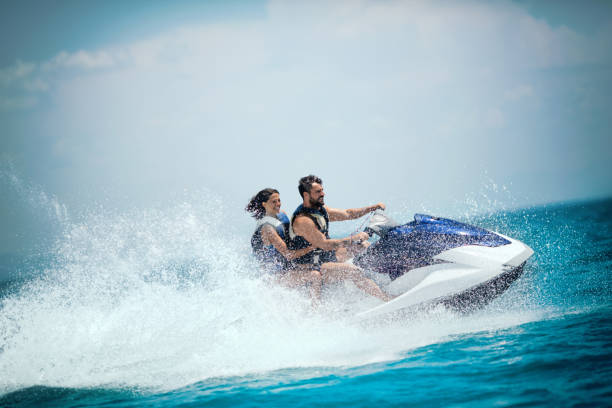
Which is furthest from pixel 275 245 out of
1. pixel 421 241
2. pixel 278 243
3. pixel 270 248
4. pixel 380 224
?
pixel 421 241

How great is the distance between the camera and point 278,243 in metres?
3.96

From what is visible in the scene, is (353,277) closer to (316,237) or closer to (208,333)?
(316,237)

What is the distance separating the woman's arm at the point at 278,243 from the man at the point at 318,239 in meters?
0.04

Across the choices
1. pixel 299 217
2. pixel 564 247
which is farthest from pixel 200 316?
pixel 564 247

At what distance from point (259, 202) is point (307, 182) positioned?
2.13 feet

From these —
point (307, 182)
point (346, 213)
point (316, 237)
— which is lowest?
point (316, 237)

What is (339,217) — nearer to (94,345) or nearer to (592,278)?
(94,345)

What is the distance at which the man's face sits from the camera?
12.6ft

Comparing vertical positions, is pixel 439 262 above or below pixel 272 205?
below

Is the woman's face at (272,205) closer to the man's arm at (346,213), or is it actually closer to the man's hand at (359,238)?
the man's arm at (346,213)

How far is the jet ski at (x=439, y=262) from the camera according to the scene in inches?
146

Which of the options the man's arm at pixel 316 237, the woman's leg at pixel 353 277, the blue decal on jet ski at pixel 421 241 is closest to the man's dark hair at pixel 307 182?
the man's arm at pixel 316 237

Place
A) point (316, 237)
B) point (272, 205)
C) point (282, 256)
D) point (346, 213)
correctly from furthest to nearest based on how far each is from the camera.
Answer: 1. point (346, 213)
2. point (272, 205)
3. point (282, 256)
4. point (316, 237)

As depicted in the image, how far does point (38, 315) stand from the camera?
489 centimetres
